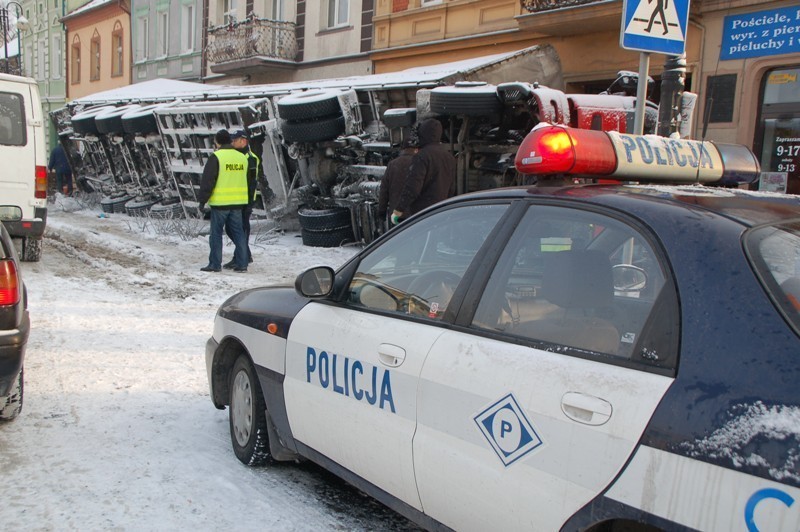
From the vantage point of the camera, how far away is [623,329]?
6.73 ft

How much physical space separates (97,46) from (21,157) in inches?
1193

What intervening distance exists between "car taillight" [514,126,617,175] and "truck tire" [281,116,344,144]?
29.7ft

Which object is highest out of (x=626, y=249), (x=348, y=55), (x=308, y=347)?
(x=348, y=55)

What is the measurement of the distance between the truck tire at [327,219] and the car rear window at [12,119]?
436 cm

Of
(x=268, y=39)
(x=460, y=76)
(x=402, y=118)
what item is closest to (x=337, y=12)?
(x=268, y=39)

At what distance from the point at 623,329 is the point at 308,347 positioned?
61.1 inches

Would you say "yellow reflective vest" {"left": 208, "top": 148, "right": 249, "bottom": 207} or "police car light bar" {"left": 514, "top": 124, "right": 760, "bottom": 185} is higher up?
"police car light bar" {"left": 514, "top": 124, "right": 760, "bottom": 185}

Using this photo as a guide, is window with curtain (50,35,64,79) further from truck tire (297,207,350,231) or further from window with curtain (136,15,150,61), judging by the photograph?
truck tire (297,207,350,231)

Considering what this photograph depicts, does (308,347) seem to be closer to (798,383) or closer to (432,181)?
(798,383)

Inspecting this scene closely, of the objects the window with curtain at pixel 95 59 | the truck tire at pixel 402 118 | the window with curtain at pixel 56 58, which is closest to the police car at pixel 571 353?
the truck tire at pixel 402 118

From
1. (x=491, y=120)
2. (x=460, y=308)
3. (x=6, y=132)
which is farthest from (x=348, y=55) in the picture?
(x=460, y=308)

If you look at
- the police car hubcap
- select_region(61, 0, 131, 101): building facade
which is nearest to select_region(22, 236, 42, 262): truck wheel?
the police car hubcap

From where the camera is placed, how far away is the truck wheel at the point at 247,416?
3.61 m

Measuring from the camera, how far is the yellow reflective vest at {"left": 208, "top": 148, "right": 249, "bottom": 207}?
9438 mm
